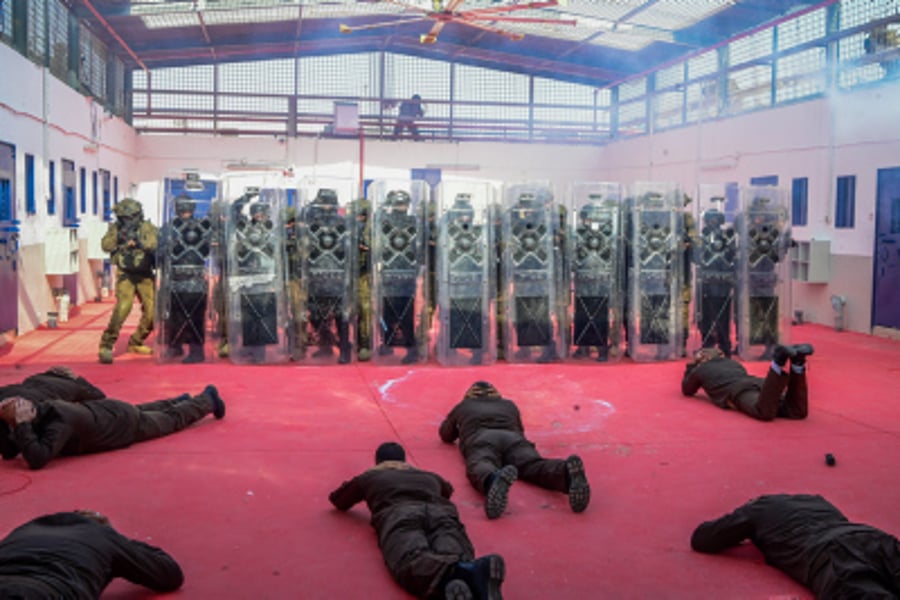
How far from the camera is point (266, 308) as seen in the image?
1025 centimetres

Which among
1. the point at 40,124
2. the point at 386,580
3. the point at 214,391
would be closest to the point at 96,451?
the point at 214,391

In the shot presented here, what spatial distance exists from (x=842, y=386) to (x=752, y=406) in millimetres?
2204

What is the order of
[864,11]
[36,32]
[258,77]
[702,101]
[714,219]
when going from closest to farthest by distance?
[714,219] → [864,11] → [36,32] → [702,101] → [258,77]

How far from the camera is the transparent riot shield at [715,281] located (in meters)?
10.9

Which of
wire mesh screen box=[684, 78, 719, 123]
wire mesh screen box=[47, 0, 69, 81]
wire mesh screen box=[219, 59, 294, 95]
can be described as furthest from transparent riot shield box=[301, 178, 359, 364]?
wire mesh screen box=[219, 59, 294, 95]

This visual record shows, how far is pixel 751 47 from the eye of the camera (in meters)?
16.7

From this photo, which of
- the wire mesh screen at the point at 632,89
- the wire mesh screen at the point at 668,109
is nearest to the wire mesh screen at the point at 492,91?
the wire mesh screen at the point at 632,89

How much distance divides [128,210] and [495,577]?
819 cm

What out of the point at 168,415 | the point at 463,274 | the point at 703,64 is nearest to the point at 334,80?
the point at 703,64

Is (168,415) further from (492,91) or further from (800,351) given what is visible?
(492,91)

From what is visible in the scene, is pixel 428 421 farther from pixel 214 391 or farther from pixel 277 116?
pixel 277 116

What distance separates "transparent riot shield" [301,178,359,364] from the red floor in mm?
514

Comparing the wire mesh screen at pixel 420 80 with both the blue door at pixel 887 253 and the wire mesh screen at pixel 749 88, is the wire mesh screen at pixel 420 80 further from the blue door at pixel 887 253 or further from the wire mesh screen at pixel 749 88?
the blue door at pixel 887 253

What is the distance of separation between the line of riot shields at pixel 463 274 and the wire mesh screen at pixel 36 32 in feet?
14.0
